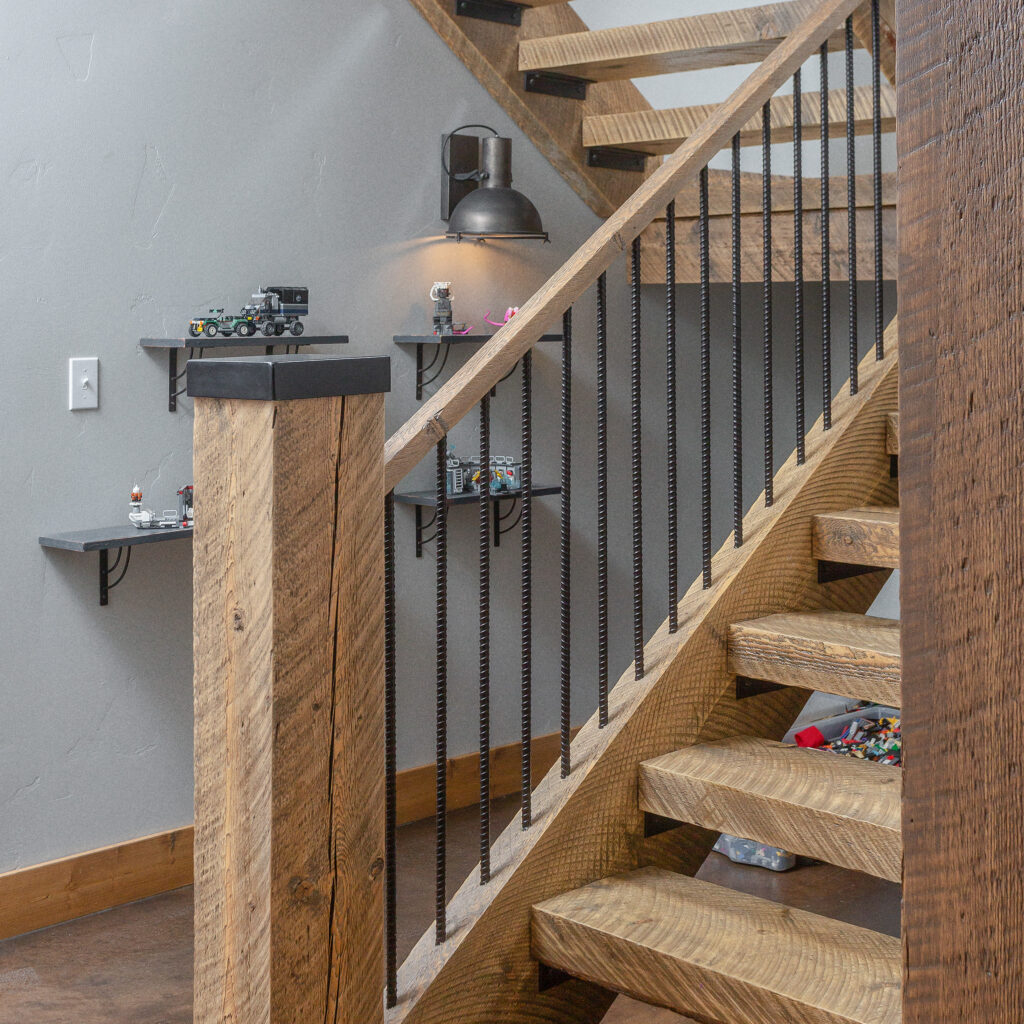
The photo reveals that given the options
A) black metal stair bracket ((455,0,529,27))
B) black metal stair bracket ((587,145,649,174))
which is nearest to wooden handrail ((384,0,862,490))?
black metal stair bracket ((455,0,529,27))

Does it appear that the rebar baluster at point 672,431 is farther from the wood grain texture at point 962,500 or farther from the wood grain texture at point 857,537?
the wood grain texture at point 962,500

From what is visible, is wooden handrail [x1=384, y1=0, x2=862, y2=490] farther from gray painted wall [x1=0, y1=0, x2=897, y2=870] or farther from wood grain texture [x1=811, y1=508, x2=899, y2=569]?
gray painted wall [x1=0, y1=0, x2=897, y2=870]

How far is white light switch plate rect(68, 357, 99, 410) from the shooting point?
9.74 ft

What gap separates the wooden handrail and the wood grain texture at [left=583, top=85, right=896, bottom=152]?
96cm

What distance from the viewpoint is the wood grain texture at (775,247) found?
11.1 feet

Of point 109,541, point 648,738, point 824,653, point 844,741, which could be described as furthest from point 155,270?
point 844,741

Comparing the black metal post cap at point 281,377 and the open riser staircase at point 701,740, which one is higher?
the black metal post cap at point 281,377

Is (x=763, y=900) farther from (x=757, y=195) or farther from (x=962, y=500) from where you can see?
(x=757, y=195)

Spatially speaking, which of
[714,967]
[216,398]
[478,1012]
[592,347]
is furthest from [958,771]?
[592,347]

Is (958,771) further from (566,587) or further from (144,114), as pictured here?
(144,114)

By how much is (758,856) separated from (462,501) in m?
1.28

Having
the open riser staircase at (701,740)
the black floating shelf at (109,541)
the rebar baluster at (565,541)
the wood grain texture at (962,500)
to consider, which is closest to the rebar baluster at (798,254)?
the open riser staircase at (701,740)

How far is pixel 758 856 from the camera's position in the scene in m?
3.36

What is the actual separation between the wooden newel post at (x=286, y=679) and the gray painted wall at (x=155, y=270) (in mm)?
1778
